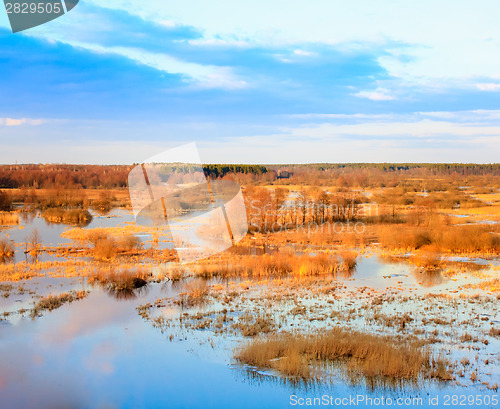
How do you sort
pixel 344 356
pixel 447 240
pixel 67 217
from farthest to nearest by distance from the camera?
pixel 67 217
pixel 447 240
pixel 344 356

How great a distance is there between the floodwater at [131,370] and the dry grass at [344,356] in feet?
1.18

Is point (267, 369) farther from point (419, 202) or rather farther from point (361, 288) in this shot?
point (419, 202)

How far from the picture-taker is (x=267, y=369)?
9828 mm

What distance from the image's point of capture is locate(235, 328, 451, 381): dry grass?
9.34 meters

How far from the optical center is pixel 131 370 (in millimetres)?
10023

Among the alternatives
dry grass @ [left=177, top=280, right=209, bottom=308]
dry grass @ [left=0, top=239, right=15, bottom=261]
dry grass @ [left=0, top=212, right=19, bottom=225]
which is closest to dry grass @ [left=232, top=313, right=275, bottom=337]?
dry grass @ [left=177, top=280, right=209, bottom=308]

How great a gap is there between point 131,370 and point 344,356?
182 inches

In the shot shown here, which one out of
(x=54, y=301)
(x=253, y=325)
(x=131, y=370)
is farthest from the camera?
(x=54, y=301)

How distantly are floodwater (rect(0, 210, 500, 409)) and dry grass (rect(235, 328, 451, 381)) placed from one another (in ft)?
1.18

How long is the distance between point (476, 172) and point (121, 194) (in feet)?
337

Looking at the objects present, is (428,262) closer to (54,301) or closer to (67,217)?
(54,301)

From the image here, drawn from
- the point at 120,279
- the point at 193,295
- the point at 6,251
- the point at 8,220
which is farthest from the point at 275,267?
the point at 8,220

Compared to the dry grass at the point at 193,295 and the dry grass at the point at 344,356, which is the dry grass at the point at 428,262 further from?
the dry grass at the point at 344,356

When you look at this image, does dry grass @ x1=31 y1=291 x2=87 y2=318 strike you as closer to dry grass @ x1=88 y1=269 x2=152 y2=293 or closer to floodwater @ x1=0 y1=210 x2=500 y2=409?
floodwater @ x1=0 y1=210 x2=500 y2=409
